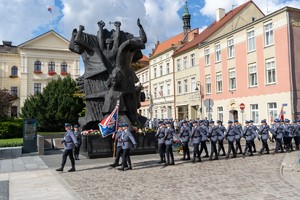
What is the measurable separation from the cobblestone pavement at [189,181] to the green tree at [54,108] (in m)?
20.9

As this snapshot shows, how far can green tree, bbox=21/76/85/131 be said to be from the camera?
32.6 m

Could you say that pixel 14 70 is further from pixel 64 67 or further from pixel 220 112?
pixel 220 112

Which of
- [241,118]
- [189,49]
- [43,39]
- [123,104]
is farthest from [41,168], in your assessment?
[43,39]

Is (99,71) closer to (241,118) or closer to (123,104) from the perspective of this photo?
(123,104)

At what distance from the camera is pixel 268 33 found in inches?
1128

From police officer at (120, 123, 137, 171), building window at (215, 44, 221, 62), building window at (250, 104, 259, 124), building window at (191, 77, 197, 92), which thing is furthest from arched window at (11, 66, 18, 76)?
police officer at (120, 123, 137, 171)

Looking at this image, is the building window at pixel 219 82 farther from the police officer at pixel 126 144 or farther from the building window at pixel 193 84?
the police officer at pixel 126 144

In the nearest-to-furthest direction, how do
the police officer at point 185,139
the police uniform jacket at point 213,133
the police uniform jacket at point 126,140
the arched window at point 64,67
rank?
the police uniform jacket at point 126,140
the police officer at point 185,139
the police uniform jacket at point 213,133
the arched window at point 64,67

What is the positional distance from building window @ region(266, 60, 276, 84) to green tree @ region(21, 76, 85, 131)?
18613 millimetres

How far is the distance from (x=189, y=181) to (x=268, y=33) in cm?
2312

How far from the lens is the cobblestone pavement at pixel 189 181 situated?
24.7 feet

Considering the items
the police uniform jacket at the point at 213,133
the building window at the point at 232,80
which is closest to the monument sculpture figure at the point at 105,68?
the police uniform jacket at the point at 213,133

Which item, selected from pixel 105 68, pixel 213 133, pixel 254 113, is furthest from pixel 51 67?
pixel 213 133

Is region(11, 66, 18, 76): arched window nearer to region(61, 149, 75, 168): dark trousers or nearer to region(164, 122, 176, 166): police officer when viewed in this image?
region(61, 149, 75, 168): dark trousers
